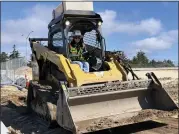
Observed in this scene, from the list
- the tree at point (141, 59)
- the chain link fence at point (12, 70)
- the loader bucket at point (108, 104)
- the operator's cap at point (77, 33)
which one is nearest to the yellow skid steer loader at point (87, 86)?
the loader bucket at point (108, 104)

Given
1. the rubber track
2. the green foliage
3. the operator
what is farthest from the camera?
the green foliage

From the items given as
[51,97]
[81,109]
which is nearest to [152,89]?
[81,109]

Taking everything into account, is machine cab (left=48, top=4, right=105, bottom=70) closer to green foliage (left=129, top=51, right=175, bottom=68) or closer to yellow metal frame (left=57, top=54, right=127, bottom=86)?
yellow metal frame (left=57, top=54, right=127, bottom=86)

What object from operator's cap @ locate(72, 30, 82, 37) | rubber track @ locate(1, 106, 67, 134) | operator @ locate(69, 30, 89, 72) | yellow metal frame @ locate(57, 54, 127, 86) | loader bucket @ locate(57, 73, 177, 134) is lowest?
rubber track @ locate(1, 106, 67, 134)

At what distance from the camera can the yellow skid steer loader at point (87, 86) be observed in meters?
6.59

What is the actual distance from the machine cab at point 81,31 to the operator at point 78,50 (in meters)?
0.11

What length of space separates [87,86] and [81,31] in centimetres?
205

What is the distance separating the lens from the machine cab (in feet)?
25.8

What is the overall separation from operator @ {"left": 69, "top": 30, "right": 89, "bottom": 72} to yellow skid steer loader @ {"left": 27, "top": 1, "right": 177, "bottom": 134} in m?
0.16

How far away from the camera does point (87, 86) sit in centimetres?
687

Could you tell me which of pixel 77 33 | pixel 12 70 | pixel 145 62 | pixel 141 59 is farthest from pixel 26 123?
pixel 141 59

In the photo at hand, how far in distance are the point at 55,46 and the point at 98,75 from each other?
1.74m

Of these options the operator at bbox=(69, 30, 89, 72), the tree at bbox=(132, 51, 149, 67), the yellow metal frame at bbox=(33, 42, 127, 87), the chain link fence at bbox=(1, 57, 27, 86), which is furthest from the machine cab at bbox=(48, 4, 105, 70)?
the tree at bbox=(132, 51, 149, 67)

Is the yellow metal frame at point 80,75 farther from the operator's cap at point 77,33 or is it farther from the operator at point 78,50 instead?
the operator's cap at point 77,33
